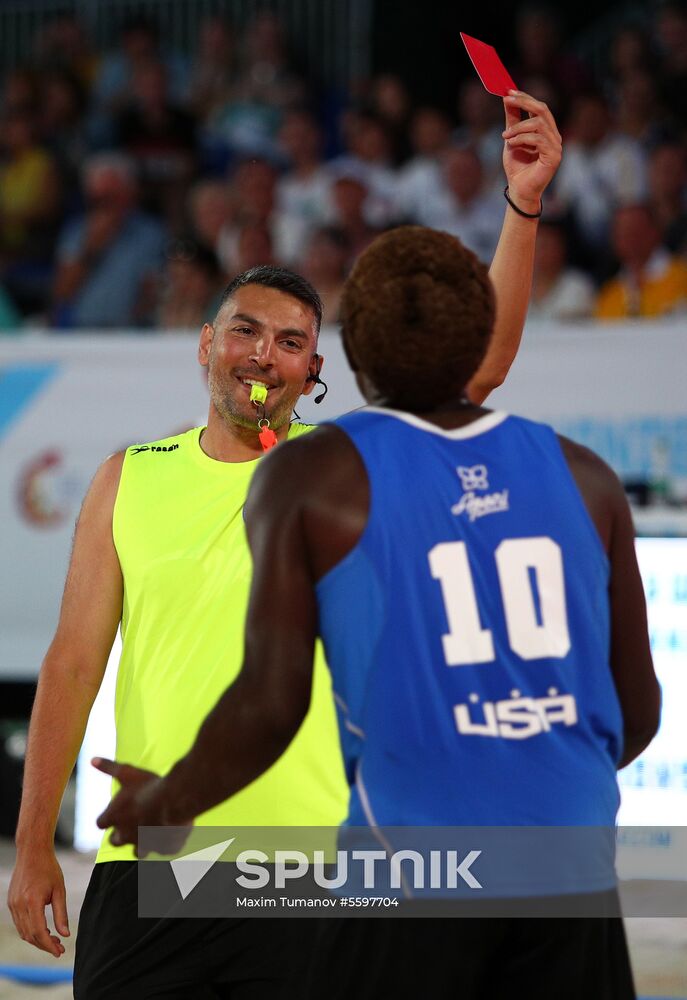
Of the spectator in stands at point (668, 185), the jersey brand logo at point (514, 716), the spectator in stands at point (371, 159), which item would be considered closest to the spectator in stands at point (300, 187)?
the spectator in stands at point (371, 159)

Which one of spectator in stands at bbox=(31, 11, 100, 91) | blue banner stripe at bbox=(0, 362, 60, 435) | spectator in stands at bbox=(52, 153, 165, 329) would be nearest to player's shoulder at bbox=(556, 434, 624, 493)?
blue banner stripe at bbox=(0, 362, 60, 435)

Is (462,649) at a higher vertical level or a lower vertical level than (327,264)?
higher

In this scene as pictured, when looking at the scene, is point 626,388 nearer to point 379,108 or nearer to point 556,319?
point 556,319

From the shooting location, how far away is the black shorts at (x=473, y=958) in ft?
6.02

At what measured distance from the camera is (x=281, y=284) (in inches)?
111

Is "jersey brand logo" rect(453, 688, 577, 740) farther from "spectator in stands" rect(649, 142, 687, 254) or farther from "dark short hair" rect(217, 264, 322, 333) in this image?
"spectator in stands" rect(649, 142, 687, 254)

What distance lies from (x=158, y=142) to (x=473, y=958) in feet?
28.6

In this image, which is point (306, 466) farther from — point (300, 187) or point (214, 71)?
point (214, 71)

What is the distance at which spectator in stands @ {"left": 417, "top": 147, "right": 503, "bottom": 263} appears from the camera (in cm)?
814

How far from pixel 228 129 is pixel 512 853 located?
8.76 metres

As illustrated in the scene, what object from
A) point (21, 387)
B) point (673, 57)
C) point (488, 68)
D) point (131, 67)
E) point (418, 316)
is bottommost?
point (21, 387)

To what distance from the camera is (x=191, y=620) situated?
2.58 meters

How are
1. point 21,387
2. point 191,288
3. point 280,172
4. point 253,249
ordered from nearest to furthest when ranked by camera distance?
1. point 21,387
2. point 191,288
3. point 253,249
4. point 280,172

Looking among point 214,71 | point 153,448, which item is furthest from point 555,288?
point 153,448
